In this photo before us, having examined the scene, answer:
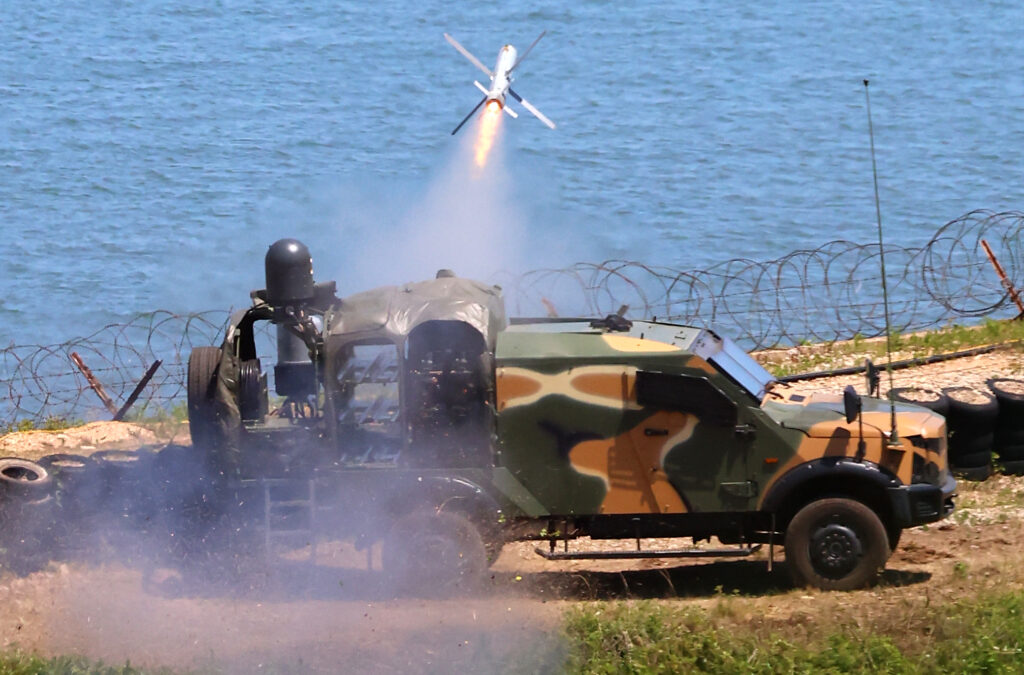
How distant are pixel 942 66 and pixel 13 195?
39.6 meters

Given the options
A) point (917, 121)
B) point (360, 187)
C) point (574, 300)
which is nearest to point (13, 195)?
point (360, 187)

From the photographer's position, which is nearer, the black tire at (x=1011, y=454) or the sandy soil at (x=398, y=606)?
the sandy soil at (x=398, y=606)

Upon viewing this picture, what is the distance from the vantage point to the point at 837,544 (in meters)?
13.7

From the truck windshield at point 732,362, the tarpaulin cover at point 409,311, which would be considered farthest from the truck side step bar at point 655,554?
the tarpaulin cover at point 409,311

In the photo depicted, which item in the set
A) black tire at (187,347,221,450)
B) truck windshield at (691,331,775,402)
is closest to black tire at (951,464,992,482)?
truck windshield at (691,331,775,402)

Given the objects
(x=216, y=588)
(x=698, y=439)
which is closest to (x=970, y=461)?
(x=698, y=439)

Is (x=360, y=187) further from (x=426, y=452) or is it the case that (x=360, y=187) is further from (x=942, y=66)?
(x=426, y=452)

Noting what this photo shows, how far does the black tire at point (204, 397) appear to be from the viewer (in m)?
14.2

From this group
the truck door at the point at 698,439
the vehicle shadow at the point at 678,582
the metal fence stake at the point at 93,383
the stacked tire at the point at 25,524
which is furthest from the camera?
the metal fence stake at the point at 93,383

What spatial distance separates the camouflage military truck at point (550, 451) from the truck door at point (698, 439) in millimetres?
13

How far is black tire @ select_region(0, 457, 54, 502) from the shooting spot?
14625mm

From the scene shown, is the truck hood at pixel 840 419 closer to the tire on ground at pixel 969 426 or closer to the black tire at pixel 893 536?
the black tire at pixel 893 536

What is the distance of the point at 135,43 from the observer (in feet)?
215

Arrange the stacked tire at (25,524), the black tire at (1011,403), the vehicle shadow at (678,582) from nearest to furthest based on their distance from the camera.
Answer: the vehicle shadow at (678,582), the stacked tire at (25,524), the black tire at (1011,403)
